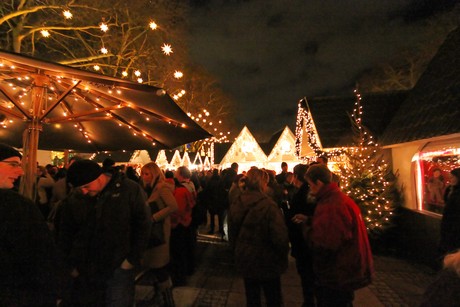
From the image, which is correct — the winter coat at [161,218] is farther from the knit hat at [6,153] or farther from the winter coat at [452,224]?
the winter coat at [452,224]

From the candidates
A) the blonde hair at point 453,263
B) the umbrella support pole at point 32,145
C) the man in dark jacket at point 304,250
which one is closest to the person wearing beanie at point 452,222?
the man in dark jacket at point 304,250

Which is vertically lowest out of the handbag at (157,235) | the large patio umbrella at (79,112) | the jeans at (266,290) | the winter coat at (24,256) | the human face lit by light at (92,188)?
the jeans at (266,290)

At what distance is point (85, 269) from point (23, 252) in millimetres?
1363

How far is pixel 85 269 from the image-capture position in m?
2.87

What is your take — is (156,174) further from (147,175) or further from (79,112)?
(79,112)

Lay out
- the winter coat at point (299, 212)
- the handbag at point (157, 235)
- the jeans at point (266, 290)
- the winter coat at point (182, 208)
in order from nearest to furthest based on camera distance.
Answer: the jeans at point (266, 290), the handbag at point (157, 235), the winter coat at point (299, 212), the winter coat at point (182, 208)

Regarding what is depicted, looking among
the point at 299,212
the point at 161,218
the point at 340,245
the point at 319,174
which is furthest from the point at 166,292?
the point at 319,174

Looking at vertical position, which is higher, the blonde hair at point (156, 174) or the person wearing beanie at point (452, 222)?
the blonde hair at point (156, 174)

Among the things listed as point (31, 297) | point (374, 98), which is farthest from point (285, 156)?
point (31, 297)

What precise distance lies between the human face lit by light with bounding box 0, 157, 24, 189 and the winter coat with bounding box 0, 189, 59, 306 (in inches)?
12.3

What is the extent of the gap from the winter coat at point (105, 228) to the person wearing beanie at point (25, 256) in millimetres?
1141

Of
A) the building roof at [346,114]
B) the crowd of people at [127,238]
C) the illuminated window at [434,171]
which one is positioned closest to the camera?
the crowd of people at [127,238]

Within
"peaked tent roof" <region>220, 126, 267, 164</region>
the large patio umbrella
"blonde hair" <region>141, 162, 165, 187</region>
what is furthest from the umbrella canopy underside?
"peaked tent roof" <region>220, 126, 267, 164</region>

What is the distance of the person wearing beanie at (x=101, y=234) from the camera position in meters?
2.88
